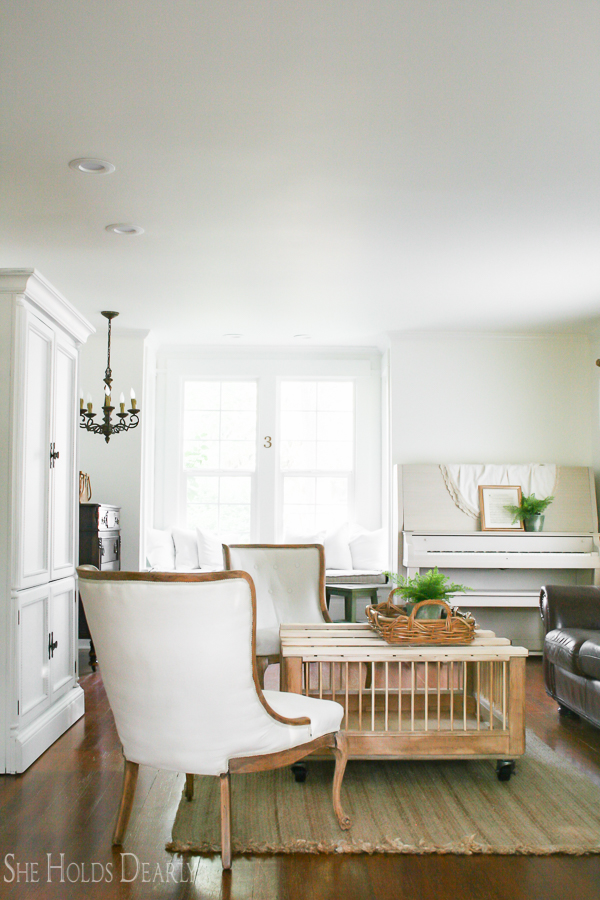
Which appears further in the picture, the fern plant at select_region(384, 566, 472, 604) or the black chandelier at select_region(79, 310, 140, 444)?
the black chandelier at select_region(79, 310, 140, 444)

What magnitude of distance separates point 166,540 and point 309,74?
4.90 meters

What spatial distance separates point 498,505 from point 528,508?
0.24 metres

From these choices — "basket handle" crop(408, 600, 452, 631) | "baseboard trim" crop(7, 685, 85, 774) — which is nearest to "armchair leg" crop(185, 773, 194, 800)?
"baseboard trim" crop(7, 685, 85, 774)

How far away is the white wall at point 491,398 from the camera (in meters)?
6.46

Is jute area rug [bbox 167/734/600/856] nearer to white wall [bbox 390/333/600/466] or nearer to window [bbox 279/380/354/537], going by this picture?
white wall [bbox 390/333/600/466]

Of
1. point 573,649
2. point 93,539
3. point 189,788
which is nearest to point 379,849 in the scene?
point 189,788

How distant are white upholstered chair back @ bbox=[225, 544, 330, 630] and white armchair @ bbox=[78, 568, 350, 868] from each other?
1.86 meters

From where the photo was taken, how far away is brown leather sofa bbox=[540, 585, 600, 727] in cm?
374

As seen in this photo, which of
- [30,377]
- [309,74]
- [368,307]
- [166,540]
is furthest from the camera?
[166,540]

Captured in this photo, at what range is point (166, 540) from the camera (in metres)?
6.83

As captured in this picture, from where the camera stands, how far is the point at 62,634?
4027 mm

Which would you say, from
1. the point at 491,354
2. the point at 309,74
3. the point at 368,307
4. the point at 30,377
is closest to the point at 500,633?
the point at 491,354

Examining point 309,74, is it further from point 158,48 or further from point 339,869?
point 339,869

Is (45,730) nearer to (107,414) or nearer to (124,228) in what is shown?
(124,228)
